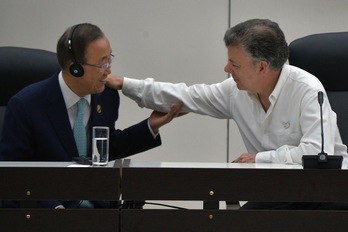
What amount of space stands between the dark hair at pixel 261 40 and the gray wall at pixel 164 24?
3.83ft

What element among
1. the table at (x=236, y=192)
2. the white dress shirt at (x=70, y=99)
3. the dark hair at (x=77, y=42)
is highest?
the dark hair at (x=77, y=42)

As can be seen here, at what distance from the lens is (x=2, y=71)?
104 inches

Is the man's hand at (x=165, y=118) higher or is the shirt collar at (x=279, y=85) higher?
the shirt collar at (x=279, y=85)

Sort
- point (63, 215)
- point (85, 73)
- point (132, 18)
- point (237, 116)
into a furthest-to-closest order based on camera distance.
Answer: point (132, 18)
point (237, 116)
point (85, 73)
point (63, 215)

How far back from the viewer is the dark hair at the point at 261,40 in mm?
2432

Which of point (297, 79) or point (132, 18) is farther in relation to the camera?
point (132, 18)

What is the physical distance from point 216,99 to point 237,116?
0.11 meters

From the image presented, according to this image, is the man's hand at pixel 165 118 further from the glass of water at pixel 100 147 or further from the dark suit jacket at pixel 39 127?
the glass of water at pixel 100 147

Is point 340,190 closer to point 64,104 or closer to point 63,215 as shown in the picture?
point 63,215

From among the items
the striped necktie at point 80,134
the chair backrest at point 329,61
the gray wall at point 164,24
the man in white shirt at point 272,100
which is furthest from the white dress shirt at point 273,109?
the gray wall at point 164,24

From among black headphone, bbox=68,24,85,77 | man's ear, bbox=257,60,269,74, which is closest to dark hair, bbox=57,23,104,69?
black headphone, bbox=68,24,85,77

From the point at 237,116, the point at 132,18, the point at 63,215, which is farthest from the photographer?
the point at 132,18

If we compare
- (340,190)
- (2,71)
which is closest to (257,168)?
(340,190)

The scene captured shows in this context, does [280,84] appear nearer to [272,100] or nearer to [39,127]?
[272,100]
